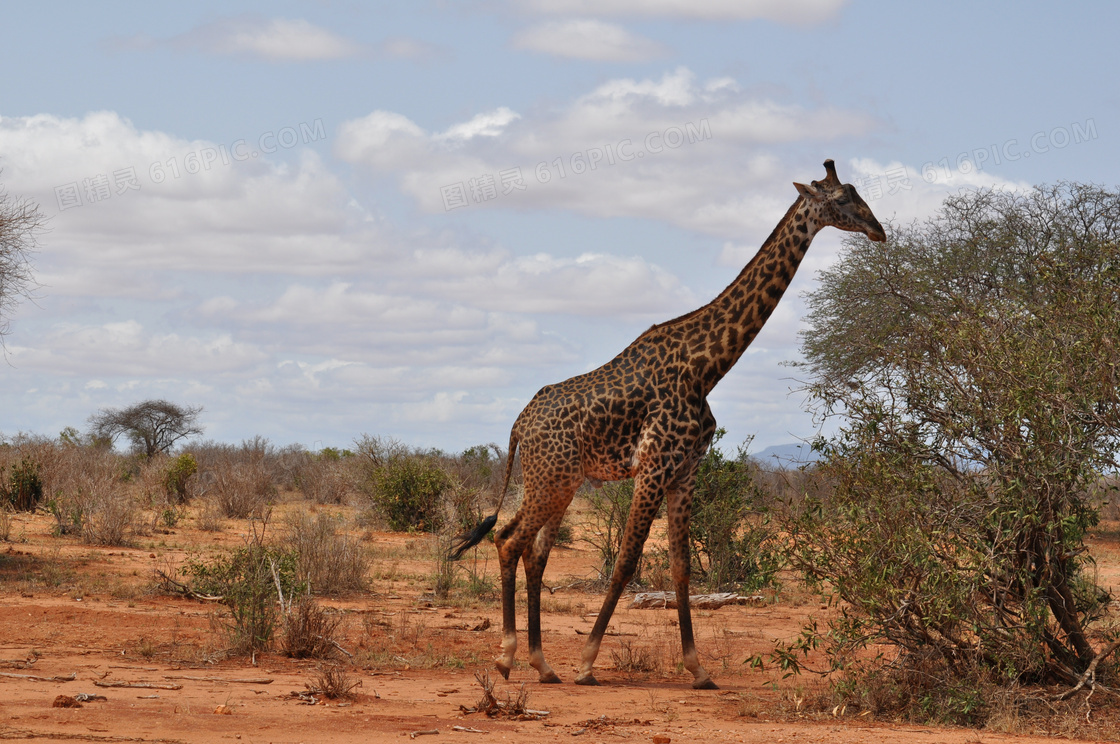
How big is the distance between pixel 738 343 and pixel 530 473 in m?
1.88

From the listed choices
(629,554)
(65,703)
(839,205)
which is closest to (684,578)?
(629,554)

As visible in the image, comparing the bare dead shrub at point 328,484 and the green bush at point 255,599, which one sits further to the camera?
the bare dead shrub at point 328,484

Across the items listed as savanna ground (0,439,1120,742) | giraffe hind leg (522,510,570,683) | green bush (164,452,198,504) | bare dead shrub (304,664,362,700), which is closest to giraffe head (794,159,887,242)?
savanna ground (0,439,1120,742)

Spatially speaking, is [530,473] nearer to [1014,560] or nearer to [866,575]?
[866,575]

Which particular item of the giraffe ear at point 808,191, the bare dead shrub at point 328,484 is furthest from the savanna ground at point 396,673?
the bare dead shrub at point 328,484

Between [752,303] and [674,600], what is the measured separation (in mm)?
5909

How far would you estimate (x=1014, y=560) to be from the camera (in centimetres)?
718

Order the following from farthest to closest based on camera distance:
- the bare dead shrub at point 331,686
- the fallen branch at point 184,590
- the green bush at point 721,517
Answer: the green bush at point 721,517
the fallen branch at point 184,590
the bare dead shrub at point 331,686

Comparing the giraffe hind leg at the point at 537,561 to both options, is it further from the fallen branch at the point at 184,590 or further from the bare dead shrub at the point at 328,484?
the bare dead shrub at the point at 328,484

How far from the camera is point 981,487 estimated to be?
7.06 metres

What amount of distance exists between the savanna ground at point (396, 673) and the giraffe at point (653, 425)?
0.72 meters

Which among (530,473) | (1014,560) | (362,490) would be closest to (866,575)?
(1014,560)

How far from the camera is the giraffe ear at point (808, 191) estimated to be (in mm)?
8664

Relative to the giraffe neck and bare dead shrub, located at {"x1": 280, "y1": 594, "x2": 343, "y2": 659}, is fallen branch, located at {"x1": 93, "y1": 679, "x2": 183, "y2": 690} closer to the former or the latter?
bare dead shrub, located at {"x1": 280, "y1": 594, "x2": 343, "y2": 659}
